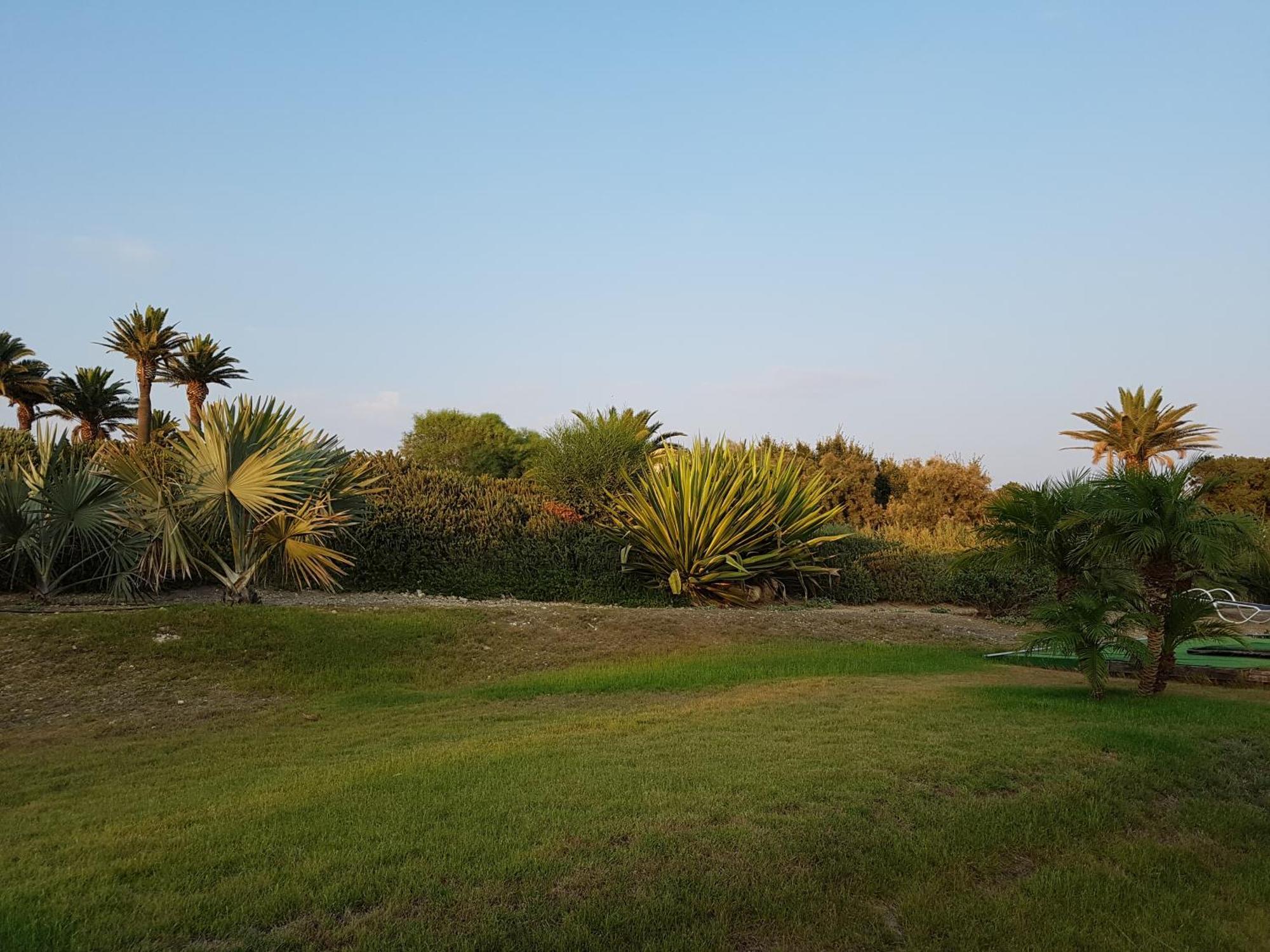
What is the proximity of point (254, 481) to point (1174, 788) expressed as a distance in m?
12.1

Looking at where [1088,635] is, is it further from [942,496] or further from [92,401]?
[92,401]

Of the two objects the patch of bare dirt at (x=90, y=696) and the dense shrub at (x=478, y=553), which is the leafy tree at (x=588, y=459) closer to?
the dense shrub at (x=478, y=553)

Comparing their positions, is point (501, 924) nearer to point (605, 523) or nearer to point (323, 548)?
point (323, 548)

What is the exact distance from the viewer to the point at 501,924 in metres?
4.18

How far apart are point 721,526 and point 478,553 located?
5406 mm

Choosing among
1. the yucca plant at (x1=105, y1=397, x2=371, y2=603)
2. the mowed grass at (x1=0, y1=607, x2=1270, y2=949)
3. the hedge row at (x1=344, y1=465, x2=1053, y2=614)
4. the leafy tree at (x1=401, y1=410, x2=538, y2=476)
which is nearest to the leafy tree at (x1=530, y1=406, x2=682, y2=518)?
the hedge row at (x1=344, y1=465, x2=1053, y2=614)

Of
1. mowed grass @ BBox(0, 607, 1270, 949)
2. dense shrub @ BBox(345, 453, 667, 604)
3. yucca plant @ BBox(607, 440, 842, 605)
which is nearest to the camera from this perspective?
mowed grass @ BBox(0, 607, 1270, 949)

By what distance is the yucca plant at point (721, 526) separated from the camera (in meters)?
19.0

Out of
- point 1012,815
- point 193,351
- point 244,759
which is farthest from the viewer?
point 193,351

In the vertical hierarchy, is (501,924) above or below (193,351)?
below

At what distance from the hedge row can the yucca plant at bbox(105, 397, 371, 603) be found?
A: 414 centimetres

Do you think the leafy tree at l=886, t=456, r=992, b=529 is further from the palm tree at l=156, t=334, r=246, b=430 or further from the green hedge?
the palm tree at l=156, t=334, r=246, b=430

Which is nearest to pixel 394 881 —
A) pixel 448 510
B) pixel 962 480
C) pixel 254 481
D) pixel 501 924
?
pixel 501 924

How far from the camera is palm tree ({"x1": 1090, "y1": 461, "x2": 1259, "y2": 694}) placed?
9.30m
